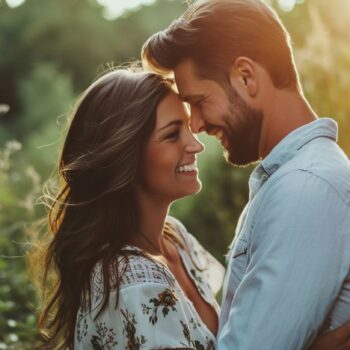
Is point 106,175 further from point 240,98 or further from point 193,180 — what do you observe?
A: point 240,98

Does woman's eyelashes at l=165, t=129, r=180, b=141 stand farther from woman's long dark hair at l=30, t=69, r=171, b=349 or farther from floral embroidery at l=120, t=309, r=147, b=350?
floral embroidery at l=120, t=309, r=147, b=350

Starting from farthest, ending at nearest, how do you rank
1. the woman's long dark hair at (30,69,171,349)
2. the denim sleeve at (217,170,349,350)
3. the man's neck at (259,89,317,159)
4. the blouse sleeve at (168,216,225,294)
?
the blouse sleeve at (168,216,225,294) < the woman's long dark hair at (30,69,171,349) < the man's neck at (259,89,317,159) < the denim sleeve at (217,170,349,350)

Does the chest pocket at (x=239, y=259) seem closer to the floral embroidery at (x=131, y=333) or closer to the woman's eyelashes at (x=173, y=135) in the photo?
the floral embroidery at (x=131, y=333)

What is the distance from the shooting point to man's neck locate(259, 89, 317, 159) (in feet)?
8.96

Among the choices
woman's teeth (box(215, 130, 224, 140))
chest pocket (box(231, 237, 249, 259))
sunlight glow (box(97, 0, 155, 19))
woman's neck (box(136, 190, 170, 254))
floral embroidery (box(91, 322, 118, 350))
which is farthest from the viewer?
sunlight glow (box(97, 0, 155, 19))

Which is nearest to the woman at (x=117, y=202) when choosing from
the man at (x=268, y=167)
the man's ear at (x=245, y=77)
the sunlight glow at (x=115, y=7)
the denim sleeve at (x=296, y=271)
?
the man at (x=268, y=167)

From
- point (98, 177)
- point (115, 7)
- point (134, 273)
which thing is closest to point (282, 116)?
point (134, 273)

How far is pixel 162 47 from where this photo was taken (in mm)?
3090

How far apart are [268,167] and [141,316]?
752mm

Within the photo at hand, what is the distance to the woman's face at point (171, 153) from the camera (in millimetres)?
3307

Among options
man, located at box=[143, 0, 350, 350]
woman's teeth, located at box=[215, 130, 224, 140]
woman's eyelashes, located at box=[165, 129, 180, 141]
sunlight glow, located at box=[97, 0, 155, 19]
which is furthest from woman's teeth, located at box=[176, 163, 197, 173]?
sunlight glow, located at box=[97, 0, 155, 19]

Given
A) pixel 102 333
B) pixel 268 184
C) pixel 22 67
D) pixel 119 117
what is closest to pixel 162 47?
pixel 119 117

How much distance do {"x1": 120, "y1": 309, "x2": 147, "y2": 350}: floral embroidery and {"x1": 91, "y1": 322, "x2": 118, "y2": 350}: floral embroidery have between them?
0.23 ft

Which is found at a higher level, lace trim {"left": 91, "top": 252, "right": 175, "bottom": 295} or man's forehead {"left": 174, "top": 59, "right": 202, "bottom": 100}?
man's forehead {"left": 174, "top": 59, "right": 202, "bottom": 100}
